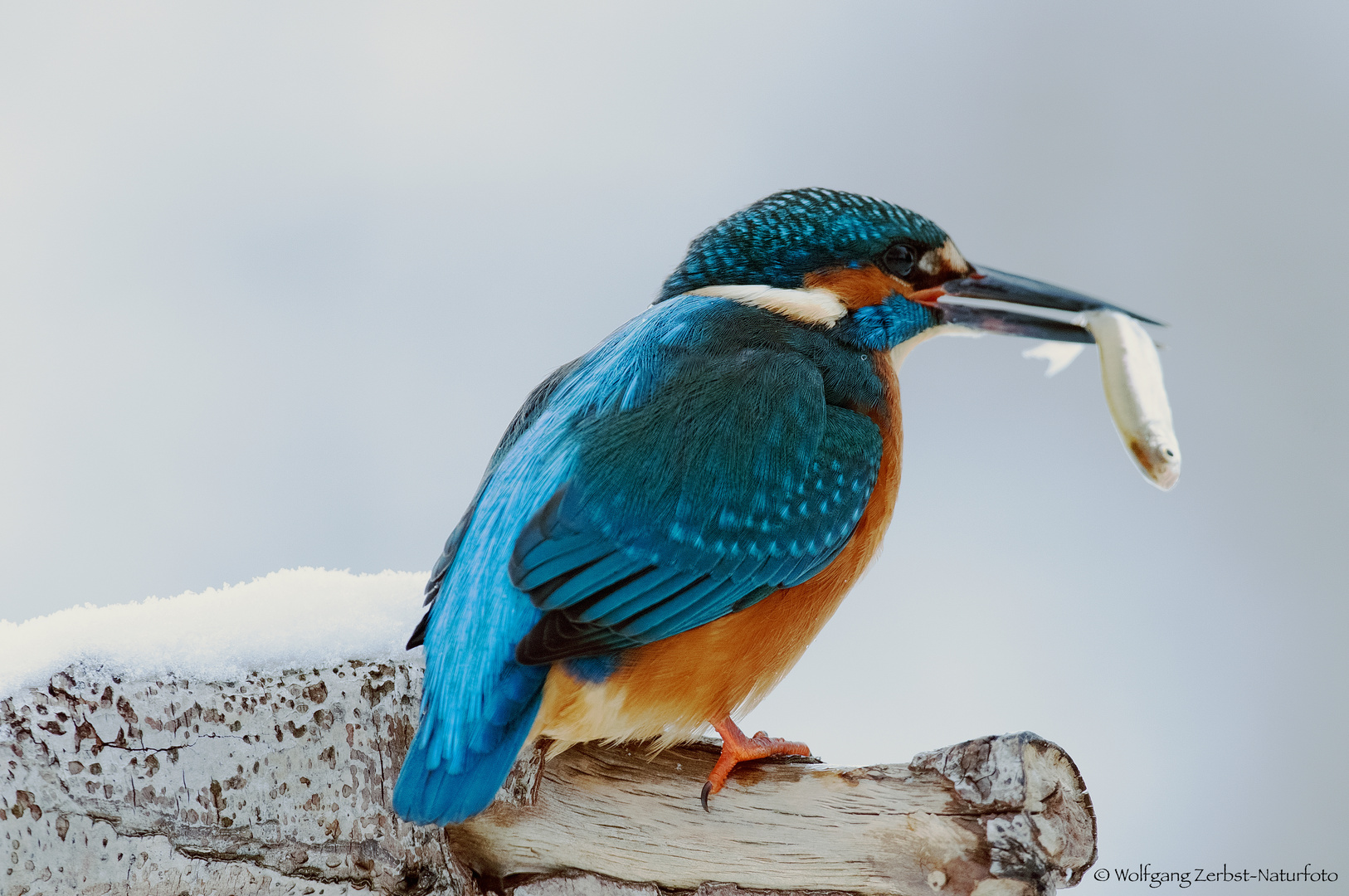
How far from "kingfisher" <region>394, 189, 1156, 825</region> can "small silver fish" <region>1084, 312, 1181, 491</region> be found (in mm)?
94

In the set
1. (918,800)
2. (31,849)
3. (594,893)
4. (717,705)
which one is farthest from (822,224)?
(31,849)

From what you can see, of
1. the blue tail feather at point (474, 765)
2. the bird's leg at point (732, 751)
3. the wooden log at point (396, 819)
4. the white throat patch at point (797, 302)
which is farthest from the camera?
the white throat patch at point (797, 302)

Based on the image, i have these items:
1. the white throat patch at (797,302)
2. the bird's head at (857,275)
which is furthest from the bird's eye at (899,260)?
the white throat patch at (797,302)

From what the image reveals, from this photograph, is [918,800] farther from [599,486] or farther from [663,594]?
[599,486]

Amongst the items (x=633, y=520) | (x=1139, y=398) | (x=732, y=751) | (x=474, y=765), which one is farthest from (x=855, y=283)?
(x=474, y=765)

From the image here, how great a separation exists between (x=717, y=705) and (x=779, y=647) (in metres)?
0.12

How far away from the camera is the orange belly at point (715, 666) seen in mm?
1543

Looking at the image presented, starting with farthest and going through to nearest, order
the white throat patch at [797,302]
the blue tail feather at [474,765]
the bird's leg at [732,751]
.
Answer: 1. the white throat patch at [797,302]
2. the bird's leg at [732,751]
3. the blue tail feather at [474,765]

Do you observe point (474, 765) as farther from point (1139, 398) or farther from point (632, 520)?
point (1139, 398)

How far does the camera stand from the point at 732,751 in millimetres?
1672

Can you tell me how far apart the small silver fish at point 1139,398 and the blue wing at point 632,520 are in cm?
37

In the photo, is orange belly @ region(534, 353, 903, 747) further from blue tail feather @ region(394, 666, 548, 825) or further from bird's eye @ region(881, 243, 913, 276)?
bird's eye @ region(881, 243, 913, 276)

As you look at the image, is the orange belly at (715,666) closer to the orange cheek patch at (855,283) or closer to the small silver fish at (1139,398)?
the orange cheek patch at (855,283)

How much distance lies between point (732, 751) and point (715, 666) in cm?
14
